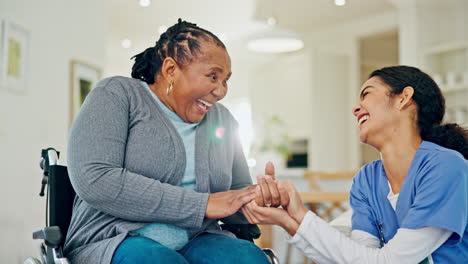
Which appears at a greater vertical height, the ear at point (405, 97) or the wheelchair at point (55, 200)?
the ear at point (405, 97)

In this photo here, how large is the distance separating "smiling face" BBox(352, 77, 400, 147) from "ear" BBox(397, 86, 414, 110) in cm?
1

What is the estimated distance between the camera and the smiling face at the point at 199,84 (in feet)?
4.72

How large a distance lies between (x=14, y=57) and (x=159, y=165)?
2213 millimetres

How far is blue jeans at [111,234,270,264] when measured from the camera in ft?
3.99

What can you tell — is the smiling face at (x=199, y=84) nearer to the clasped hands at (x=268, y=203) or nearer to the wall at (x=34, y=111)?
the clasped hands at (x=268, y=203)

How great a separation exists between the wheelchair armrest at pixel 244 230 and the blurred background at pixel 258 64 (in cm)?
133

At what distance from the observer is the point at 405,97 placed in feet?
4.73

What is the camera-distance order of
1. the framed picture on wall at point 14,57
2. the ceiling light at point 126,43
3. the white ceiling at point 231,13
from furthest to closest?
the ceiling light at point 126,43, the white ceiling at point 231,13, the framed picture on wall at point 14,57

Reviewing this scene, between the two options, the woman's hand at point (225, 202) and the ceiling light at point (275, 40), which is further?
the ceiling light at point (275, 40)

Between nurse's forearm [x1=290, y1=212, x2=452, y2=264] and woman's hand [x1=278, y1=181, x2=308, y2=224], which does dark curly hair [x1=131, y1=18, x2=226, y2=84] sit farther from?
nurse's forearm [x1=290, y1=212, x2=452, y2=264]

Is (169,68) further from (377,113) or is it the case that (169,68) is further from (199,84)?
(377,113)

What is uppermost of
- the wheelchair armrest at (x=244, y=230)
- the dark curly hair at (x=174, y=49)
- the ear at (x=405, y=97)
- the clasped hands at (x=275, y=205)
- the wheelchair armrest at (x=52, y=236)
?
the dark curly hair at (x=174, y=49)

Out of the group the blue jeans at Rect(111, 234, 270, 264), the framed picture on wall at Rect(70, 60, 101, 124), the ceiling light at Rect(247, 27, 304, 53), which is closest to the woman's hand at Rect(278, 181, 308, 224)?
the blue jeans at Rect(111, 234, 270, 264)

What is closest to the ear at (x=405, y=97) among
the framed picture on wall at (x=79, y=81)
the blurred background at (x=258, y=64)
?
the blurred background at (x=258, y=64)
